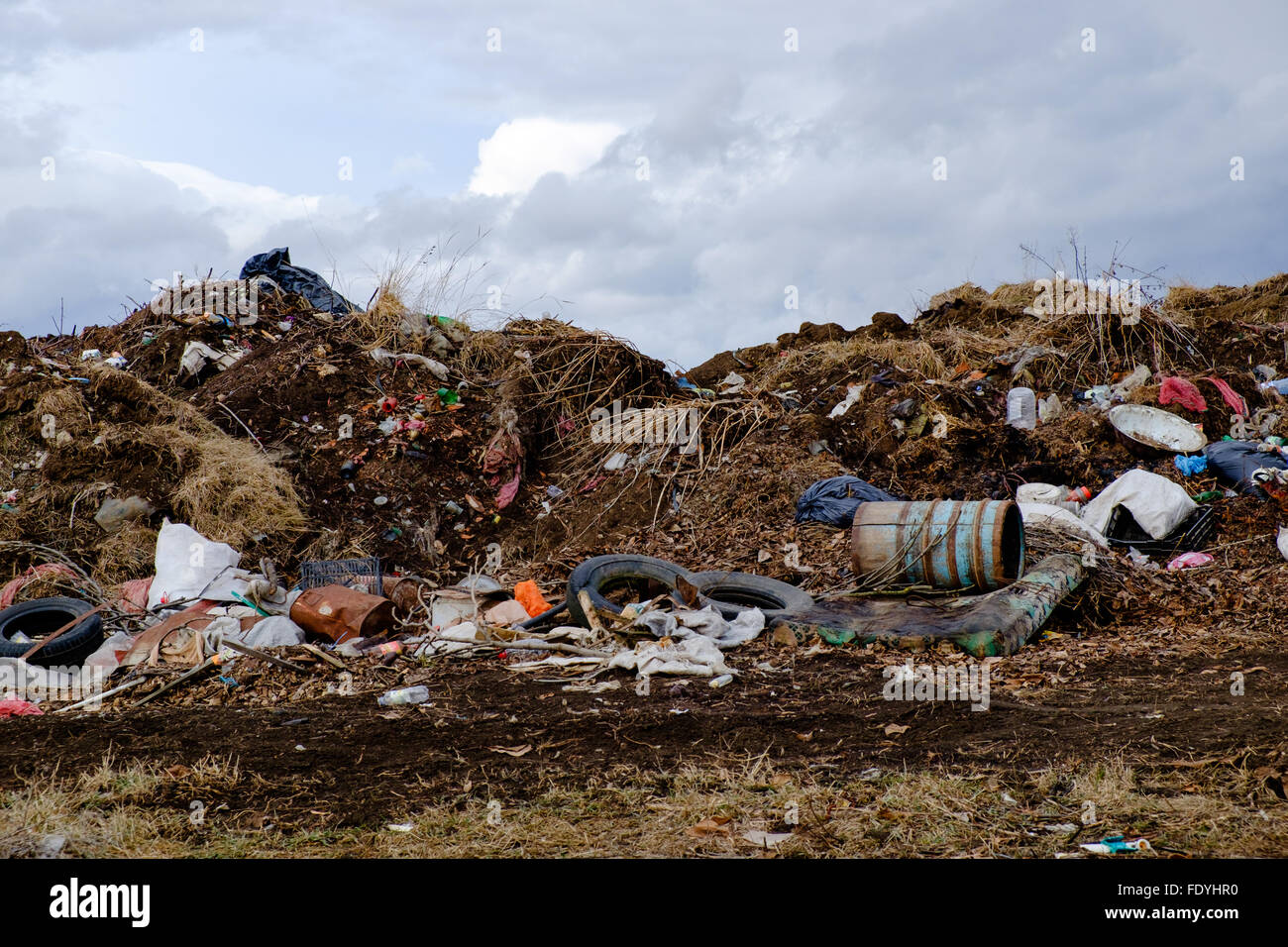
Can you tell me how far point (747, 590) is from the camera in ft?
24.7

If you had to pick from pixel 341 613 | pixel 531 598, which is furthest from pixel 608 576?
pixel 341 613

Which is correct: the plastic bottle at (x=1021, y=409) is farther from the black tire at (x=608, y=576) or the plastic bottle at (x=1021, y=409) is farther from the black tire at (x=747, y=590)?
the black tire at (x=608, y=576)

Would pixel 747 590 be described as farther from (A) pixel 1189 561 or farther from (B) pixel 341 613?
(A) pixel 1189 561

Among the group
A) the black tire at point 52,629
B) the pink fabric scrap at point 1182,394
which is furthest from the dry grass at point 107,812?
the pink fabric scrap at point 1182,394

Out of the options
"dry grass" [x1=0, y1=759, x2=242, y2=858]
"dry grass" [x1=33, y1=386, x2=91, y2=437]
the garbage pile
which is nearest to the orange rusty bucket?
the garbage pile

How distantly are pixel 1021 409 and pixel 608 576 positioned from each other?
5865 millimetres

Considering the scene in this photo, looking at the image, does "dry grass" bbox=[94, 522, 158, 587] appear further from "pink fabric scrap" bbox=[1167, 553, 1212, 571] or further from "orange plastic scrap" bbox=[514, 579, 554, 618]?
Result: "pink fabric scrap" bbox=[1167, 553, 1212, 571]

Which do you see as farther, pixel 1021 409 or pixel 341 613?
pixel 1021 409

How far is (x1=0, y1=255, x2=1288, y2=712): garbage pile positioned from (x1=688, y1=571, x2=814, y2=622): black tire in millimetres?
26

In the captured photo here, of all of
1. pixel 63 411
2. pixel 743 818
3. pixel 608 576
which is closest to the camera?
pixel 743 818

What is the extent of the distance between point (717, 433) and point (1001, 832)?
757 cm

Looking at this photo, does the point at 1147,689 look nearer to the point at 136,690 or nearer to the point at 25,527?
the point at 136,690

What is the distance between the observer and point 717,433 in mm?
10719
